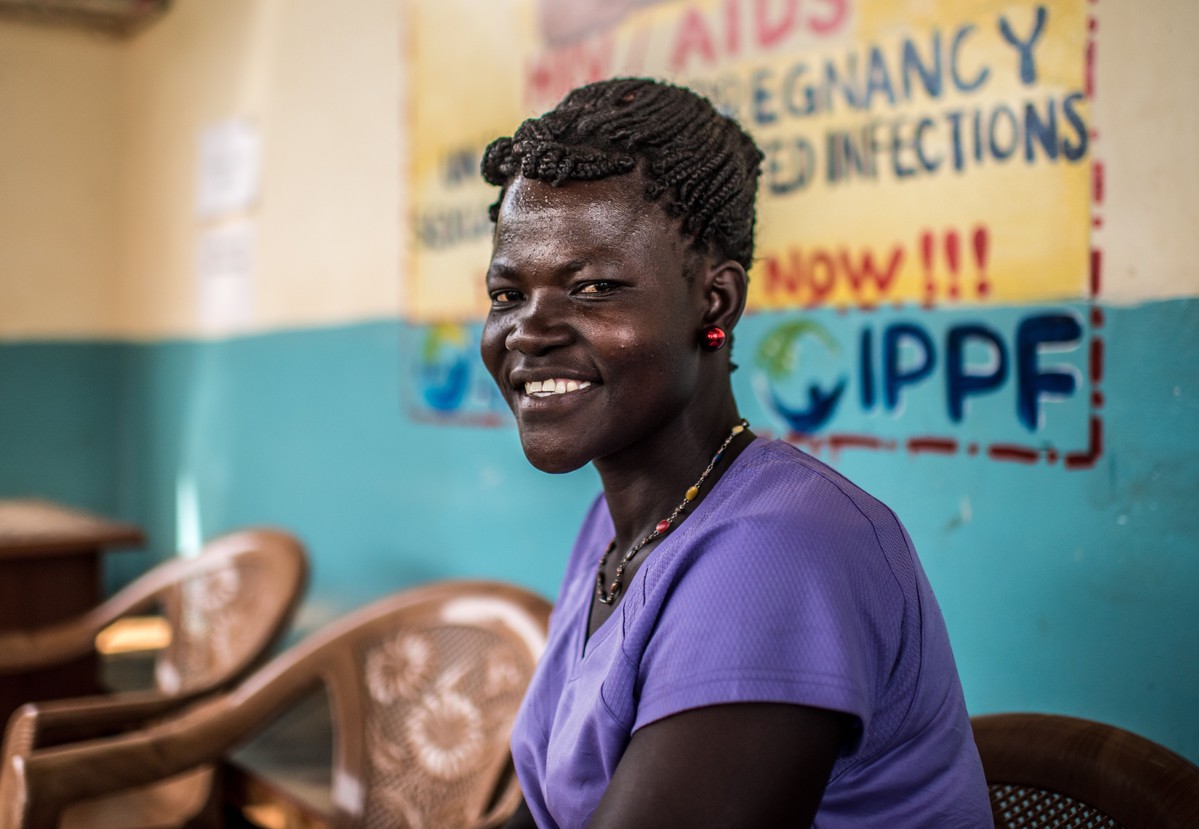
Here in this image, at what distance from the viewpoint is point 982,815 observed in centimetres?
110

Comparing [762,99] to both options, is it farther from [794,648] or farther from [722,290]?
[794,648]

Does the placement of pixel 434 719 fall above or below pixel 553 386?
below

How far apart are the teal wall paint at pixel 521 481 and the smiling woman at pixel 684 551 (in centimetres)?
59

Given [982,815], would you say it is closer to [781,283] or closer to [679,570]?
[679,570]

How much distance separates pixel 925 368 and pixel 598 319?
86 cm

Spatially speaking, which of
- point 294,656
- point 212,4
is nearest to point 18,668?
point 294,656

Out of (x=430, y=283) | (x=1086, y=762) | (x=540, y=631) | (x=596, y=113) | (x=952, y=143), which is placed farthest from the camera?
(x=430, y=283)

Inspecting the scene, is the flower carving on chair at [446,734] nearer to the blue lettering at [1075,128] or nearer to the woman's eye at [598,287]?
the woman's eye at [598,287]

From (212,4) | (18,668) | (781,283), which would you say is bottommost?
(18,668)

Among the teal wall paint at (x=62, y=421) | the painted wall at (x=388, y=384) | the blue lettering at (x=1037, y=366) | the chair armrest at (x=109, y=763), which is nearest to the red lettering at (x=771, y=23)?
the painted wall at (x=388, y=384)

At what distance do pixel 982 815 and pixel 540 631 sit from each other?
1058mm

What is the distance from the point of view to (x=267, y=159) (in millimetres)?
3957

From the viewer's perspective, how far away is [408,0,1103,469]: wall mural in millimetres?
1674

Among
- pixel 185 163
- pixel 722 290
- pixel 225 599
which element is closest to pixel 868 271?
pixel 722 290
